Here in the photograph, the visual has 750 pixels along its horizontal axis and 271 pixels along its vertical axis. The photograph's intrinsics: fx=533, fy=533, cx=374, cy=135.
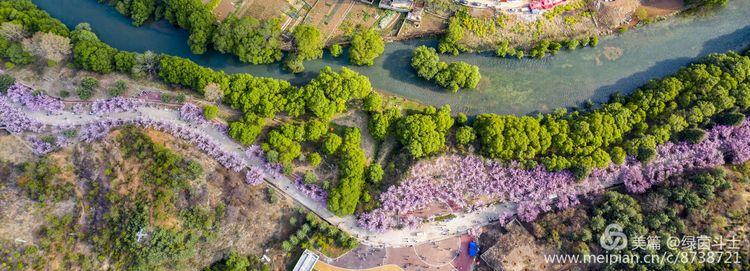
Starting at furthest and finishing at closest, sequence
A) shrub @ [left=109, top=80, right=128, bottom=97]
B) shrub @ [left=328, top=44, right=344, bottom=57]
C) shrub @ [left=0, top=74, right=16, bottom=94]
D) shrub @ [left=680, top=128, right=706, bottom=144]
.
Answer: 1. shrub @ [left=328, top=44, right=344, bottom=57]
2. shrub @ [left=109, top=80, right=128, bottom=97]
3. shrub @ [left=0, top=74, right=16, bottom=94]
4. shrub @ [left=680, top=128, right=706, bottom=144]

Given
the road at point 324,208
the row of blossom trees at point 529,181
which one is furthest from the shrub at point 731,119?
the road at point 324,208

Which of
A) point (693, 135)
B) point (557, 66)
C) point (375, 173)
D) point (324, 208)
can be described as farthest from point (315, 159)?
point (693, 135)

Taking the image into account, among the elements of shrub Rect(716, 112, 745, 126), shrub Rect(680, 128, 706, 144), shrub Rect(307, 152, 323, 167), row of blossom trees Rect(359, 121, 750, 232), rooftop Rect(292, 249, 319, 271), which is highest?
shrub Rect(716, 112, 745, 126)

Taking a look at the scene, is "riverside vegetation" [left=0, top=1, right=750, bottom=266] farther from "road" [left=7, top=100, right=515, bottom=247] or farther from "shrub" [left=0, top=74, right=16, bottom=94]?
"road" [left=7, top=100, right=515, bottom=247]

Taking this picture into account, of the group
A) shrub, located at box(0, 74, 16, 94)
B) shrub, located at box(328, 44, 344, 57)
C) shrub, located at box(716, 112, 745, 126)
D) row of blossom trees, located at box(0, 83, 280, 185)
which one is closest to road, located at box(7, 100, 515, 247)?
row of blossom trees, located at box(0, 83, 280, 185)

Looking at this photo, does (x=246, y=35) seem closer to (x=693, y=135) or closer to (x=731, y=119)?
(x=693, y=135)

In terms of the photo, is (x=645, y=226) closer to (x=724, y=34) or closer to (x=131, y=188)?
(x=724, y=34)
